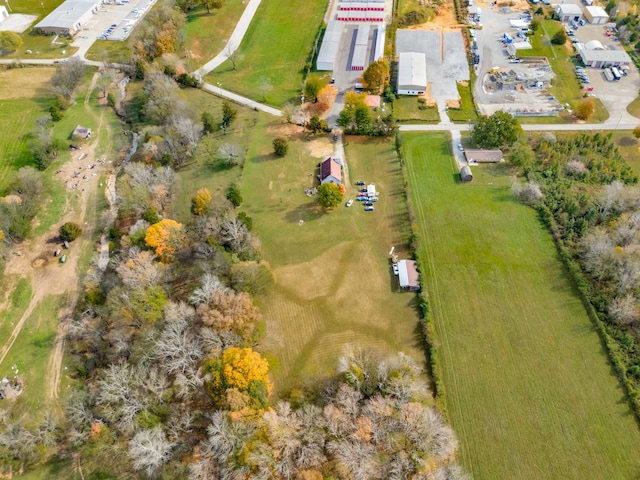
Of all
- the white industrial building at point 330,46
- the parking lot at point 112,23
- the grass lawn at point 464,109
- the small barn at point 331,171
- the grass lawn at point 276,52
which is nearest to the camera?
the small barn at point 331,171

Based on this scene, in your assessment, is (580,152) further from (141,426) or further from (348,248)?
(141,426)

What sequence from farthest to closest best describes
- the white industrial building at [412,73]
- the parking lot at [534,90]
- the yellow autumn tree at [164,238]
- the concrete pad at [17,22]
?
the concrete pad at [17,22]
the white industrial building at [412,73]
the parking lot at [534,90]
the yellow autumn tree at [164,238]

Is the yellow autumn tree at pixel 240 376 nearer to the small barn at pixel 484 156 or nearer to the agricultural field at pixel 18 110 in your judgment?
the small barn at pixel 484 156

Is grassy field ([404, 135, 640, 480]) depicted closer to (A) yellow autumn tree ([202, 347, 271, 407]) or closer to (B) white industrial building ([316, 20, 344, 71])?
(A) yellow autumn tree ([202, 347, 271, 407])

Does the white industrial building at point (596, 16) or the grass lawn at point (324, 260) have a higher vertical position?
the white industrial building at point (596, 16)

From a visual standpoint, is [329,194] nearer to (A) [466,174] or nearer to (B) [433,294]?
(B) [433,294]

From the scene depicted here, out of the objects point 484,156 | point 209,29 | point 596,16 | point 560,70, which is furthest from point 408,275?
point 596,16

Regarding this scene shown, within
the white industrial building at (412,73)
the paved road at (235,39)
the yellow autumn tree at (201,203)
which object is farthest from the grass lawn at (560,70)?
the paved road at (235,39)
